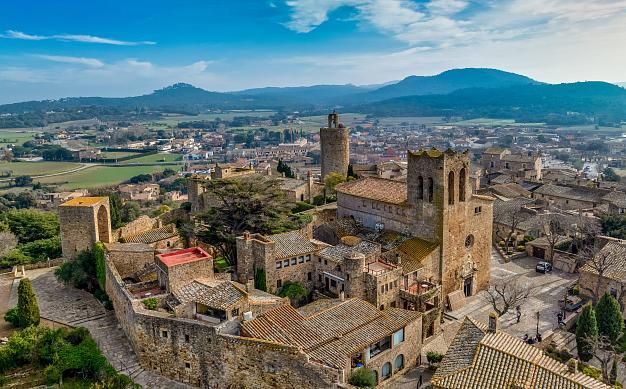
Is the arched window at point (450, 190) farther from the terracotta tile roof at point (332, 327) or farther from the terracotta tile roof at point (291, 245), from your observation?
the terracotta tile roof at point (332, 327)

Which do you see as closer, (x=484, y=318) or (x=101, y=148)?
(x=484, y=318)

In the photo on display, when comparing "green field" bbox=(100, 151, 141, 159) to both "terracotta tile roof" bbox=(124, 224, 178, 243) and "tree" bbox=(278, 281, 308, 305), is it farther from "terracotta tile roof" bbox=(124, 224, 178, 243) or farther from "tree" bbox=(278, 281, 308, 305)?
"tree" bbox=(278, 281, 308, 305)

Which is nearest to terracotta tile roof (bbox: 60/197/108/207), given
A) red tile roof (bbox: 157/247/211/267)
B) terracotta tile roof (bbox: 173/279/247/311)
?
red tile roof (bbox: 157/247/211/267)

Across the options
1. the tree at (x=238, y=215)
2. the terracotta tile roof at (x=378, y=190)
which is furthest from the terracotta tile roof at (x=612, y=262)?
the tree at (x=238, y=215)

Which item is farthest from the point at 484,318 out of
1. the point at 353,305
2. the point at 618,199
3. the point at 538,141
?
the point at 538,141

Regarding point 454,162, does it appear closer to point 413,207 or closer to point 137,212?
point 413,207

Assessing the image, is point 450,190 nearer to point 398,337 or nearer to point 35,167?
point 398,337
